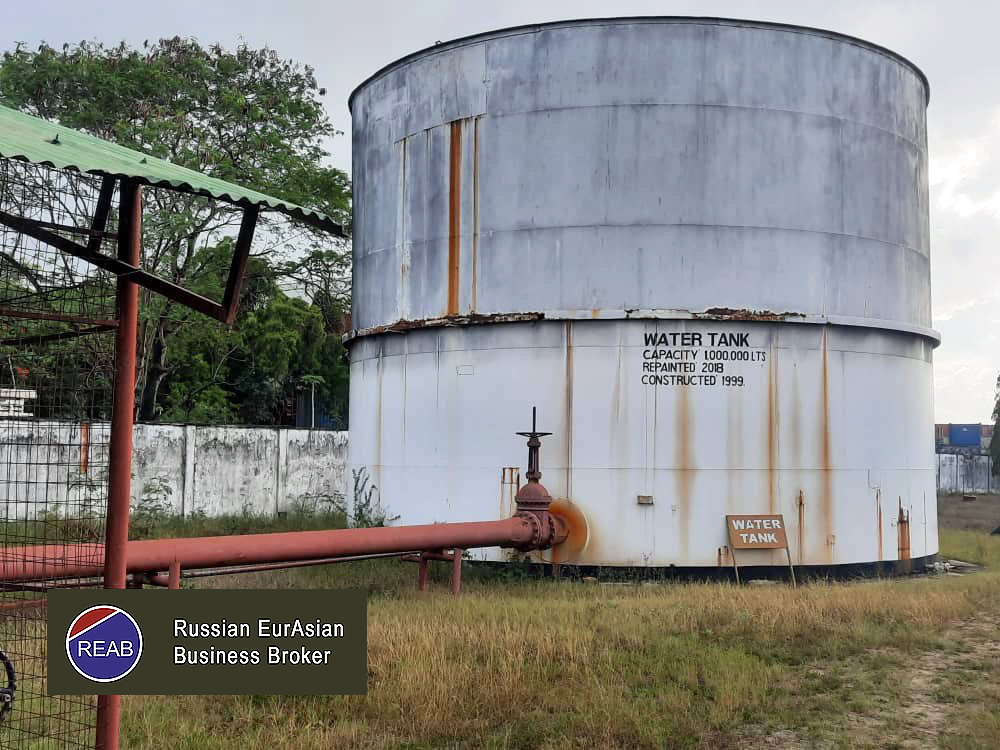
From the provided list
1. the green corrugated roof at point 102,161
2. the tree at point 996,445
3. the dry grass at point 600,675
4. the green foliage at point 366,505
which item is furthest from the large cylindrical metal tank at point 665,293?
the tree at point 996,445

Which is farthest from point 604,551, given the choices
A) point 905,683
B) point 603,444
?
point 905,683

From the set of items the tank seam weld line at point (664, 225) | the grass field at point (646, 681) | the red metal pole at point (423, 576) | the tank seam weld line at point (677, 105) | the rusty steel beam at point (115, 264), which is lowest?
the grass field at point (646, 681)

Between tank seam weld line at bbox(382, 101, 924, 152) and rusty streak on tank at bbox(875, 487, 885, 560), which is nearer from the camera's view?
tank seam weld line at bbox(382, 101, 924, 152)

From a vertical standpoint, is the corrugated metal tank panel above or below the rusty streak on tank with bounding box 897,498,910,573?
above

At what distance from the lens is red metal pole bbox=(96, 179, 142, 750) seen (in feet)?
17.3

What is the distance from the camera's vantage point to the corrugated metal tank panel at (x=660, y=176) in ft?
51.0

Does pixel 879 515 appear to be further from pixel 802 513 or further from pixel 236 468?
pixel 236 468

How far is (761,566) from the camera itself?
1524 centimetres

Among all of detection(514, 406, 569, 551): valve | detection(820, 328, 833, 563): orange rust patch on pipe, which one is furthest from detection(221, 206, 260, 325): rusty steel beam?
detection(820, 328, 833, 563): orange rust patch on pipe

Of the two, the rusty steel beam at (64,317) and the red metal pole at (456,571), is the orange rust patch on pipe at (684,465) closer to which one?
the red metal pole at (456,571)

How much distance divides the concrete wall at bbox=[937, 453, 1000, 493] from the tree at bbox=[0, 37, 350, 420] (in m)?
26.8

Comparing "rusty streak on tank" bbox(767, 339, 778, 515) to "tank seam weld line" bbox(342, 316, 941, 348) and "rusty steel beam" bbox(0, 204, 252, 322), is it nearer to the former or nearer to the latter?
"tank seam weld line" bbox(342, 316, 941, 348)

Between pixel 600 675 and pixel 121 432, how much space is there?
5199 mm

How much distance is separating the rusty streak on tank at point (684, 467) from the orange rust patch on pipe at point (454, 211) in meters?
3.58
